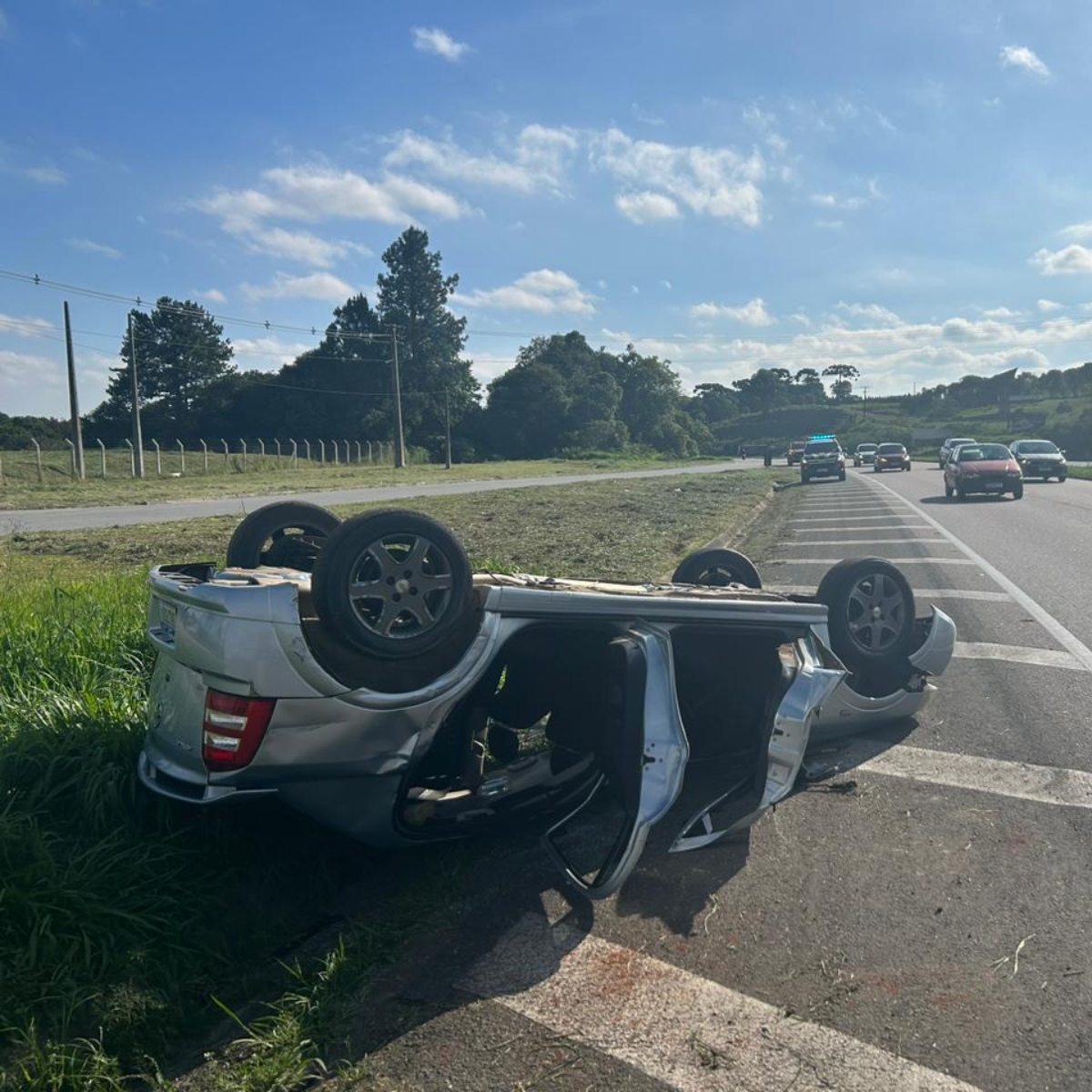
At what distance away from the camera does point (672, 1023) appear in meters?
2.88

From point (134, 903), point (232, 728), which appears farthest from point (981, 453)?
point (134, 903)

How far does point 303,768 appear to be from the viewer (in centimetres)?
333

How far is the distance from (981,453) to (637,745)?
25125 mm

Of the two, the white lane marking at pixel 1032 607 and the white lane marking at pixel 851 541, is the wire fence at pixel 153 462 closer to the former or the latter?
the white lane marking at pixel 851 541

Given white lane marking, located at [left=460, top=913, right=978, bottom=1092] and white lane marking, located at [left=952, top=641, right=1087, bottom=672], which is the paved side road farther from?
white lane marking, located at [left=460, top=913, right=978, bottom=1092]

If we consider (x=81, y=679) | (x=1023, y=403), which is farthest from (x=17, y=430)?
(x=1023, y=403)

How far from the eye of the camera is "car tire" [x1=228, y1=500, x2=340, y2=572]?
187 inches

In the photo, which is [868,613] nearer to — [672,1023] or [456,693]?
[456,693]

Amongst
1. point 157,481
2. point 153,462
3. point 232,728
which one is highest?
point 153,462

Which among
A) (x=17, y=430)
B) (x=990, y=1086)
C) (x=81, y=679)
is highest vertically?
(x=17, y=430)

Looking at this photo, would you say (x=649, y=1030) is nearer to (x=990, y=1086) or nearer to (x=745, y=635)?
(x=990, y=1086)

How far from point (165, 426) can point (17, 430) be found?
12790mm

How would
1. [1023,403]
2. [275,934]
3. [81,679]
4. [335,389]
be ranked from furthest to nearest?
[1023,403], [335,389], [81,679], [275,934]

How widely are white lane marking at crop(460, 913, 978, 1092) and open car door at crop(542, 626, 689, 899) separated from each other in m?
0.27
